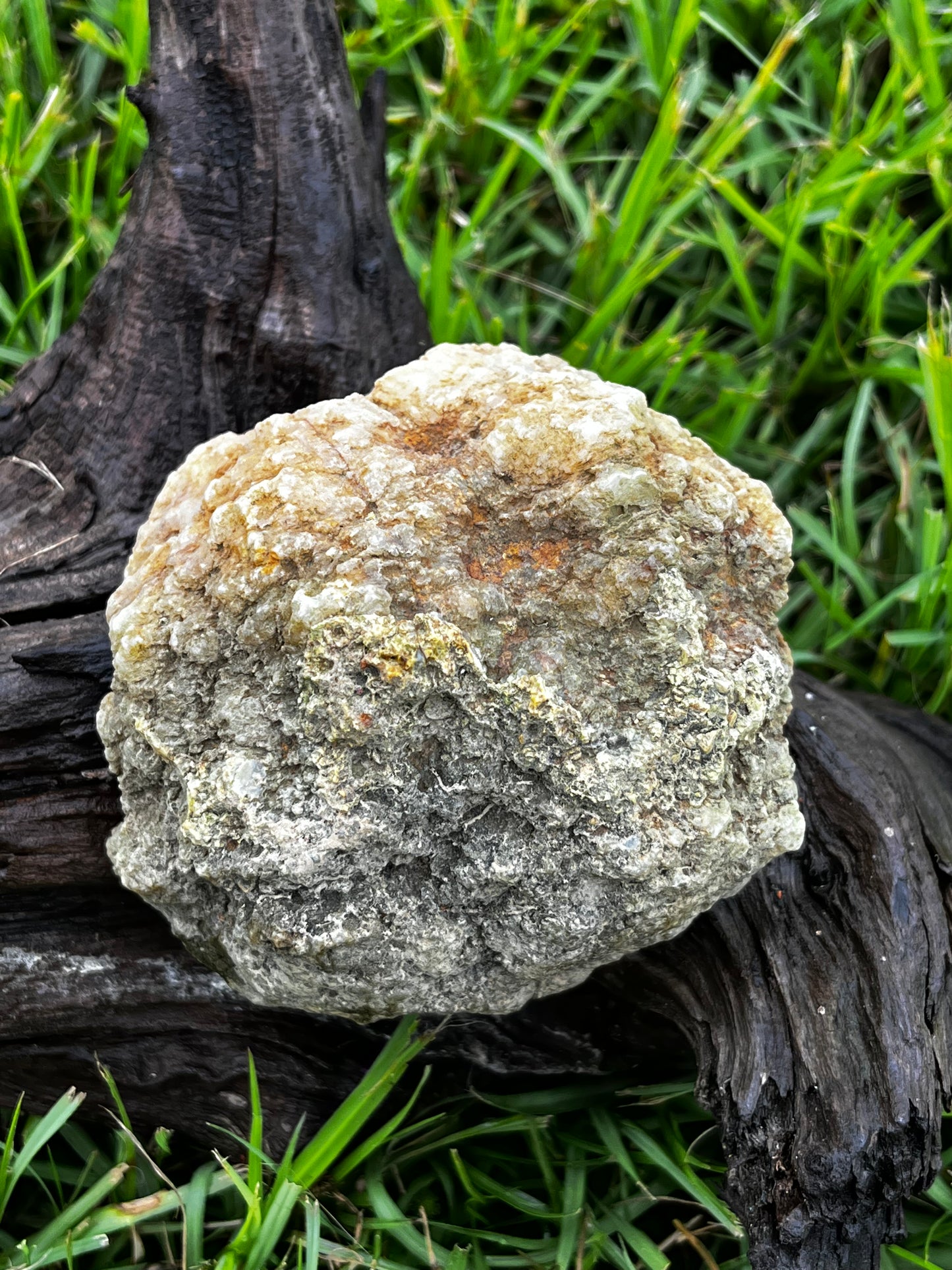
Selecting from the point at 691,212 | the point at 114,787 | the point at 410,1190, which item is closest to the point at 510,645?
the point at 114,787

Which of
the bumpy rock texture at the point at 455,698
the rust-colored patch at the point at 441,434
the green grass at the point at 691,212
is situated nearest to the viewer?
the bumpy rock texture at the point at 455,698

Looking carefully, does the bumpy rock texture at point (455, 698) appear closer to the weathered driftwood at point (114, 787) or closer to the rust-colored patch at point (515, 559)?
the rust-colored patch at point (515, 559)

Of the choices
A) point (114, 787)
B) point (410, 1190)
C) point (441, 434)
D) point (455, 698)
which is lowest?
point (410, 1190)

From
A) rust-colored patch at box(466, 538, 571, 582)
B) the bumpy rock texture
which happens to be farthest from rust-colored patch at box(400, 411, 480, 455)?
rust-colored patch at box(466, 538, 571, 582)

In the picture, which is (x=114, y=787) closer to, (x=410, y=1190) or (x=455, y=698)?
(x=455, y=698)

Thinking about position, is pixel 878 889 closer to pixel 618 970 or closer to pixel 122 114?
pixel 618 970

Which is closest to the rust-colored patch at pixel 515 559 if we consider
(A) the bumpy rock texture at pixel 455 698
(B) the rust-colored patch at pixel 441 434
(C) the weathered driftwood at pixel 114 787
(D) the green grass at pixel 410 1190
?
(A) the bumpy rock texture at pixel 455 698

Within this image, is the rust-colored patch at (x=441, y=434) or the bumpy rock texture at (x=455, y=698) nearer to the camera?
the bumpy rock texture at (x=455, y=698)

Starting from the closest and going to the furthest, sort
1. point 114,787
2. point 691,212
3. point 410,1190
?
point 114,787
point 410,1190
point 691,212
